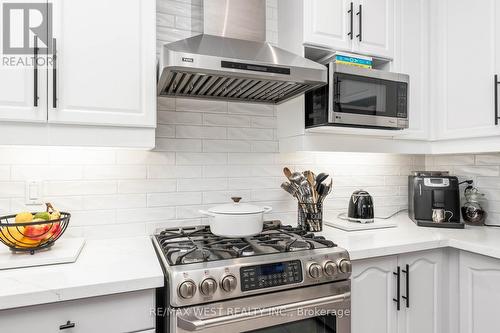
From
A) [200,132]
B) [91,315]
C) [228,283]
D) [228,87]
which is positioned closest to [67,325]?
[91,315]

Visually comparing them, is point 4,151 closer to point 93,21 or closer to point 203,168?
point 93,21

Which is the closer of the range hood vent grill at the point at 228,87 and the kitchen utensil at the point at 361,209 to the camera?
the range hood vent grill at the point at 228,87

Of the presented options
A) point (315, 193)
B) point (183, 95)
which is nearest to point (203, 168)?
point (183, 95)

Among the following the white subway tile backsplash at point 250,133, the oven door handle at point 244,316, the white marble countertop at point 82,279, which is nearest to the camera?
the white marble countertop at point 82,279

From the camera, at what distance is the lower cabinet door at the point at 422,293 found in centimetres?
155

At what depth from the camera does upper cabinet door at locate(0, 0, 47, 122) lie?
45.8 inches

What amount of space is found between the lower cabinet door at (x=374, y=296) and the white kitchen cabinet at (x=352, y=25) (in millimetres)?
1131

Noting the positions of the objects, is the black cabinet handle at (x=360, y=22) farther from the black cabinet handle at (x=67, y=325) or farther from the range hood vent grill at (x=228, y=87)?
the black cabinet handle at (x=67, y=325)

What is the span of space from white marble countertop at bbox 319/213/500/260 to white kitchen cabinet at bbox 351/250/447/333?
62 millimetres

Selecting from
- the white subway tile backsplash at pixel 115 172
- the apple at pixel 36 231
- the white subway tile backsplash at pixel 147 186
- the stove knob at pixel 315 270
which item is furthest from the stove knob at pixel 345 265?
the apple at pixel 36 231

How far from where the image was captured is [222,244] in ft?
4.58

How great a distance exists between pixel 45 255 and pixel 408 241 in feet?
5.28

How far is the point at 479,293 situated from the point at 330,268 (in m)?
0.85

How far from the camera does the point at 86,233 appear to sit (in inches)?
61.5
